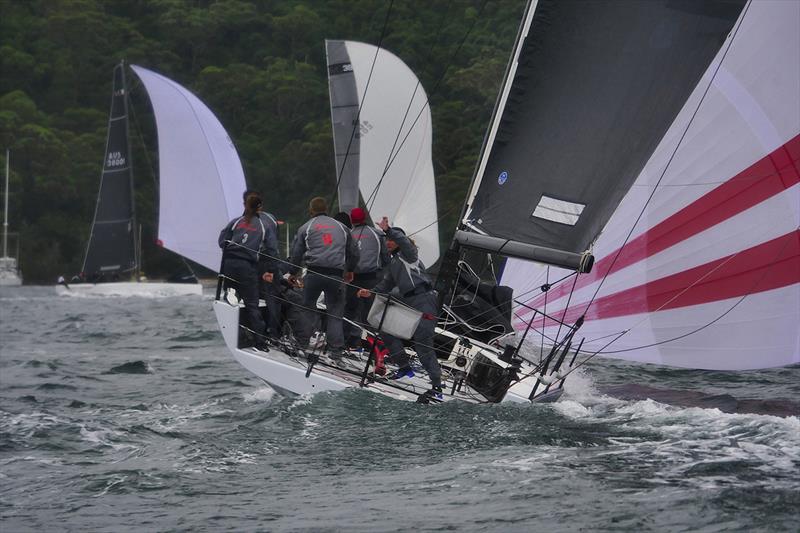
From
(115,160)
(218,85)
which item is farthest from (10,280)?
(218,85)

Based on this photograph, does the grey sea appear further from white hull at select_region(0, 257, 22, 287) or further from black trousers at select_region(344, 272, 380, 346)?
white hull at select_region(0, 257, 22, 287)

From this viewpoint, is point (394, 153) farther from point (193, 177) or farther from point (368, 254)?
point (368, 254)

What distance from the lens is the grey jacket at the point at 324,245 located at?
804 cm

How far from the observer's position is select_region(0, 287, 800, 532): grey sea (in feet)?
16.8

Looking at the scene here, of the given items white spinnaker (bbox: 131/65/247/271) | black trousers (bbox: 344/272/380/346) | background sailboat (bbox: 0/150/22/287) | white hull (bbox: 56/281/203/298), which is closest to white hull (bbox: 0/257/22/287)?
background sailboat (bbox: 0/150/22/287)

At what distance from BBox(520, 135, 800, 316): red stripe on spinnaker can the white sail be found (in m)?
7.11

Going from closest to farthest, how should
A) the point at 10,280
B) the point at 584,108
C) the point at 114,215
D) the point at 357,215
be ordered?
the point at 584,108 < the point at 357,215 < the point at 114,215 < the point at 10,280

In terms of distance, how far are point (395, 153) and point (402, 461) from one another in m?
9.86

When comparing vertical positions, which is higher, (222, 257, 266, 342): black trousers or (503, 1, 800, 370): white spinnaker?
(503, 1, 800, 370): white spinnaker

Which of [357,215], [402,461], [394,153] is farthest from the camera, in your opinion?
[394,153]

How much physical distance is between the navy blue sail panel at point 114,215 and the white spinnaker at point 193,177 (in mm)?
13684

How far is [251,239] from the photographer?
848cm

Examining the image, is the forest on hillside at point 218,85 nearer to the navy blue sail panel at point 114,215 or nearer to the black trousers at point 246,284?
the navy blue sail panel at point 114,215

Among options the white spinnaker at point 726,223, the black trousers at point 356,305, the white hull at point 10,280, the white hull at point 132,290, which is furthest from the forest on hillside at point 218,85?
the white spinnaker at point 726,223
